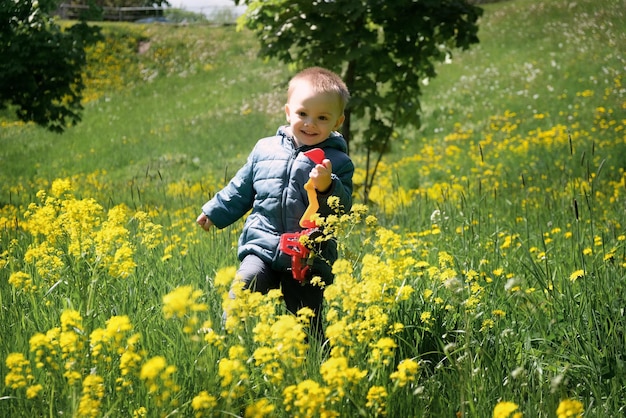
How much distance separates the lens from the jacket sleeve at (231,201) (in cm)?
350

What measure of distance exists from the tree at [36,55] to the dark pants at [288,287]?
7.00 metres

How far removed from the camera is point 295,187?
326 cm

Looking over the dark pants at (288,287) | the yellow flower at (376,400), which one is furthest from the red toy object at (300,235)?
the yellow flower at (376,400)

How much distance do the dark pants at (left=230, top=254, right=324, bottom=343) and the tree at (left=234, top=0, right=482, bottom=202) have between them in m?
3.99

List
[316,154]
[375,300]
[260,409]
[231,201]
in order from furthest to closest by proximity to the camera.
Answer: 1. [231,201]
2. [316,154]
3. [375,300]
4. [260,409]

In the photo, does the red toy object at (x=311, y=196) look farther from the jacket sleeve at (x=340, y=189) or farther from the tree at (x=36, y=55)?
the tree at (x=36, y=55)

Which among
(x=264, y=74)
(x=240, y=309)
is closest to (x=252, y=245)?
(x=240, y=309)

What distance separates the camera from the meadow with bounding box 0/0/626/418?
2.13 meters

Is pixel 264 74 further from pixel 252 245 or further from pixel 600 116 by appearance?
pixel 252 245

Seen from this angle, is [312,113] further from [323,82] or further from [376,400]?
[376,400]

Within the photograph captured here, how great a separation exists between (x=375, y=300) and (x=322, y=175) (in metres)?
0.72

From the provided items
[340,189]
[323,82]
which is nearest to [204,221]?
[340,189]

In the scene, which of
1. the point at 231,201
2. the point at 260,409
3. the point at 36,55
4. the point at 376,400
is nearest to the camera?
the point at 260,409

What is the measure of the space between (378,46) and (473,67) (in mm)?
11237
